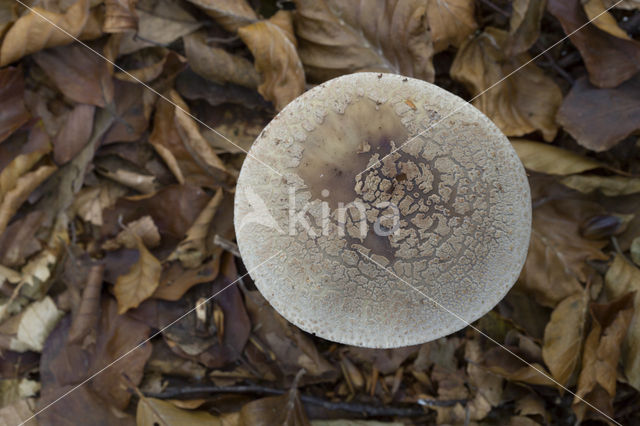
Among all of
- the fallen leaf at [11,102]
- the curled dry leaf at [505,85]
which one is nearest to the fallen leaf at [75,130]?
the fallen leaf at [11,102]

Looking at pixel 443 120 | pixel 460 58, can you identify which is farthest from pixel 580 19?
pixel 443 120

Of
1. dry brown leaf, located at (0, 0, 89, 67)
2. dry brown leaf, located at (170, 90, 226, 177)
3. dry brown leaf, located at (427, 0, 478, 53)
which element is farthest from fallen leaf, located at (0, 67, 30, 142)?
dry brown leaf, located at (427, 0, 478, 53)

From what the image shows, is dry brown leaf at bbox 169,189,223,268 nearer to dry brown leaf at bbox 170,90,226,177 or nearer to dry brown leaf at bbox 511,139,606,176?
dry brown leaf at bbox 170,90,226,177

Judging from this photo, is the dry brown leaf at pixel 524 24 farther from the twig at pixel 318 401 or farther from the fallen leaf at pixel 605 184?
the twig at pixel 318 401

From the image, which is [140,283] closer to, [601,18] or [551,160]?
[551,160]

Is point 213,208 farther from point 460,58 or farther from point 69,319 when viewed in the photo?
point 460,58
